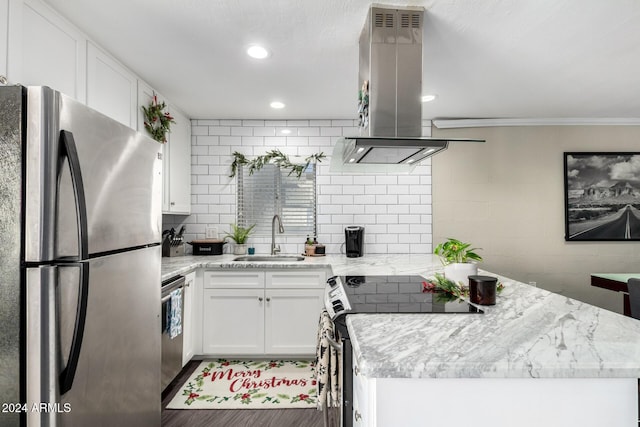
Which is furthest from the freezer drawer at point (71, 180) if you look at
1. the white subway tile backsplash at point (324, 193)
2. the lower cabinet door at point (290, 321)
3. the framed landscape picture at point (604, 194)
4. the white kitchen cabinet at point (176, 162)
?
the framed landscape picture at point (604, 194)

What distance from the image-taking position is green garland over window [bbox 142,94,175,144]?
2.75 metres

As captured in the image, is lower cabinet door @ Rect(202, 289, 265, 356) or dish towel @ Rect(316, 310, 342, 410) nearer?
dish towel @ Rect(316, 310, 342, 410)

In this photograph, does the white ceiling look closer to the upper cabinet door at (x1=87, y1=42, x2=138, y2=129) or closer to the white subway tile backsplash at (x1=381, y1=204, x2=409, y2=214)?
the upper cabinet door at (x1=87, y1=42, x2=138, y2=129)

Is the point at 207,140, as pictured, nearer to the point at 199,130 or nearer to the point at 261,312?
the point at 199,130

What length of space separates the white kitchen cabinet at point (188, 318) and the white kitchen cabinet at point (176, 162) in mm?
684

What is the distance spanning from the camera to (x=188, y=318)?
2.90 m

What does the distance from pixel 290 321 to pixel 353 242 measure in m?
1.00

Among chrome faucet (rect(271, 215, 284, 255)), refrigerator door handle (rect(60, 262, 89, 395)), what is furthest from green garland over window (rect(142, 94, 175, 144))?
refrigerator door handle (rect(60, 262, 89, 395))

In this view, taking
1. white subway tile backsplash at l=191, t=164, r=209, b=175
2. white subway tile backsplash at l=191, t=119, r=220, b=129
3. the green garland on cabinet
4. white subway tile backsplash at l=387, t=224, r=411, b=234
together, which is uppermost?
white subway tile backsplash at l=191, t=119, r=220, b=129

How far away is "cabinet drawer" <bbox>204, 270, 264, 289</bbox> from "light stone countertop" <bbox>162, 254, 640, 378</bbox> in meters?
1.90

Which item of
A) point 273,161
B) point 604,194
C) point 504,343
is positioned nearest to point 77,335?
point 504,343

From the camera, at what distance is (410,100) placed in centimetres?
185

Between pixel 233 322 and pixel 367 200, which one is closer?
pixel 233 322

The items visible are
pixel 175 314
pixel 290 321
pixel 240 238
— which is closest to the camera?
pixel 175 314
